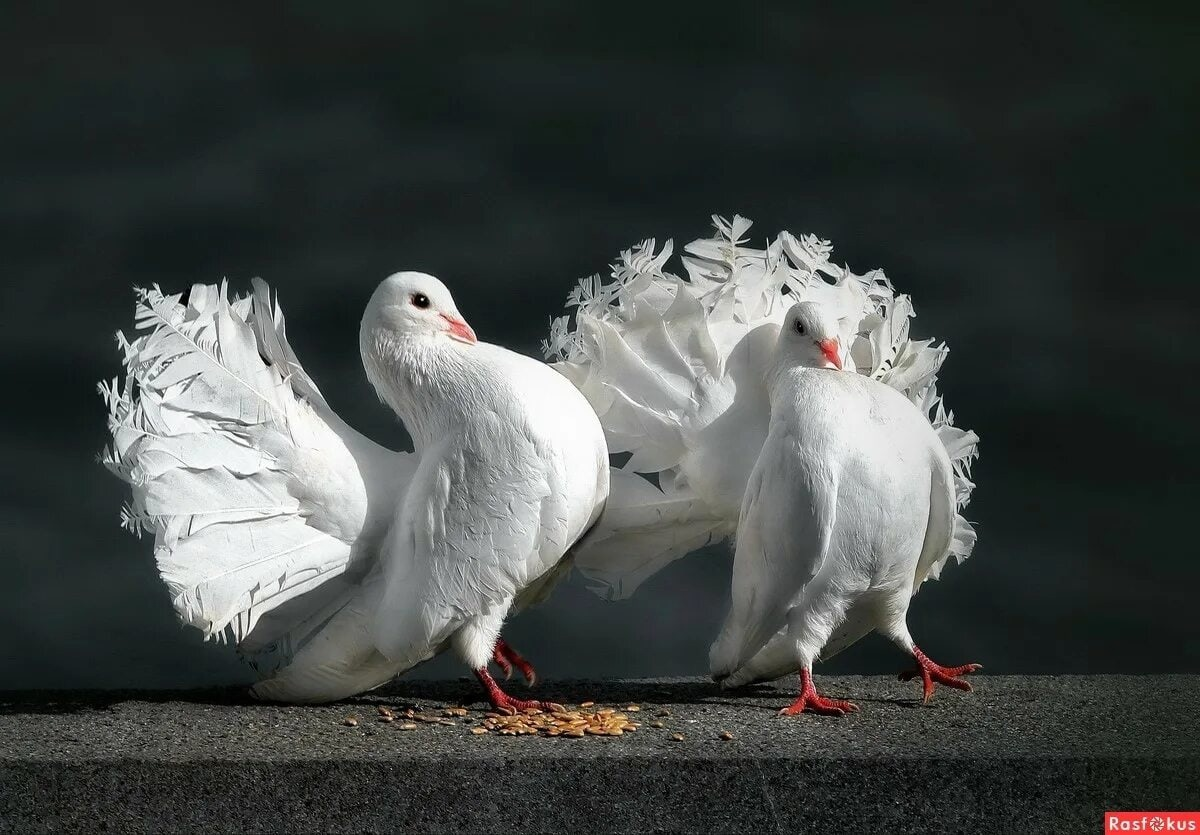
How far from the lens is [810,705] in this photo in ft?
10.1

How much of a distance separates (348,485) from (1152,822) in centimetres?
159

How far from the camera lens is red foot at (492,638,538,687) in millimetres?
3361

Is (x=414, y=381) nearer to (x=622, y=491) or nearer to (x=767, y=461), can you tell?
(x=622, y=491)

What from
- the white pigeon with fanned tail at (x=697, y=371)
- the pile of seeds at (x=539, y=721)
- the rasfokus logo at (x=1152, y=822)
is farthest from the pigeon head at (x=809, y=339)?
the rasfokus logo at (x=1152, y=822)

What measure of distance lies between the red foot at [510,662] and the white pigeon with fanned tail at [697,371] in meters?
0.23

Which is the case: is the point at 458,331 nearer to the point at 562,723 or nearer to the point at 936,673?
the point at 562,723

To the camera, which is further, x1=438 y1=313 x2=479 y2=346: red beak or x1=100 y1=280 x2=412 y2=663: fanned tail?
x1=438 y1=313 x2=479 y2=346: red beak

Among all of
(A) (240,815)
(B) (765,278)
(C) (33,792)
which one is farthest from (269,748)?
(B) (765,278)

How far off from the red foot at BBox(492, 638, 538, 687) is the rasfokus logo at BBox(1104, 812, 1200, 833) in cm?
118

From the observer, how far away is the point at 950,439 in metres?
3.45

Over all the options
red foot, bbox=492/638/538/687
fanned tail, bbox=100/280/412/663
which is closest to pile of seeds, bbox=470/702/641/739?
red foot, bbox=492/638/538/687

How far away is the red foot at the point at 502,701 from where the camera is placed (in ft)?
10.2

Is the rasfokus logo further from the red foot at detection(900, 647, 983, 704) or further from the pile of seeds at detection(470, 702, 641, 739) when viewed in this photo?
the pile of seeds at detection(470, 702, 641, 739)

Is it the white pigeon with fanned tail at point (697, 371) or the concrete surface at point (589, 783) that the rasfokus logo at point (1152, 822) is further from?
the white pigeon with fanned tail at point (697, 371)
